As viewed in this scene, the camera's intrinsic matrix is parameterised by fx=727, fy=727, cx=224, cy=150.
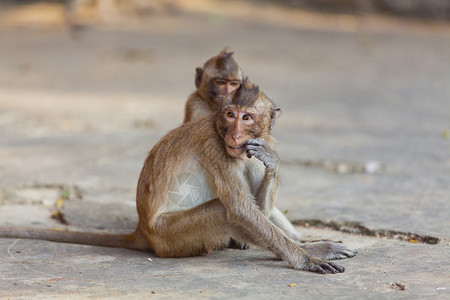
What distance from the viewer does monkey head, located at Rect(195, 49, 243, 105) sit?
5.57 m

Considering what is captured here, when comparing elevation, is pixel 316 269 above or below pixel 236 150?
below

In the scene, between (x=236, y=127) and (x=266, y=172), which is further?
(x=266, y=172)

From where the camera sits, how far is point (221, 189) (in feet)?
13.4

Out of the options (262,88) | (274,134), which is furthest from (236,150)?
(262,88)

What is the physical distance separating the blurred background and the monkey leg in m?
1.03

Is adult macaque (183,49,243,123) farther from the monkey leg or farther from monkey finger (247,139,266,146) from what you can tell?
monkey finger (247,139,266,146)

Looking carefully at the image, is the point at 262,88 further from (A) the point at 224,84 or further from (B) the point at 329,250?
(B) the point at 329,250

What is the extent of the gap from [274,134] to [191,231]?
4.25 m

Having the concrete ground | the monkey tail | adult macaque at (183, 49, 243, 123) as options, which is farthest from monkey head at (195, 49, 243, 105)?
the monkey tail

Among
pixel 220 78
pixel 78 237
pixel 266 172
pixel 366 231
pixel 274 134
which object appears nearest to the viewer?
pixel 266 172

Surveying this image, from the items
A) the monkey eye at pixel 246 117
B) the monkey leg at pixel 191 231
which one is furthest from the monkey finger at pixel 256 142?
the monkey leg at pixel 191 231

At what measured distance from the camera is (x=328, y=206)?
5.59 meters

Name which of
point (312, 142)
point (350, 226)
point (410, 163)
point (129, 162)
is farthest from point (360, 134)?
point (350, 226)

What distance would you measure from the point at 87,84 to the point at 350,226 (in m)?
7.33
